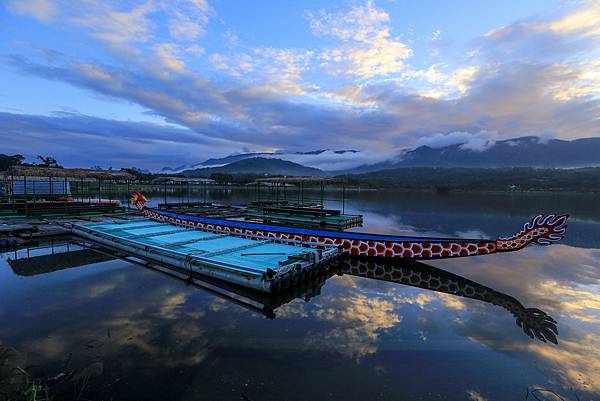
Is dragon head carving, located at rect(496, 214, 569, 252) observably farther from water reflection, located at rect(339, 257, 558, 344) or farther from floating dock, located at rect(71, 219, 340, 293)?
floating dock, located at rect(71, 219, 340, 293)

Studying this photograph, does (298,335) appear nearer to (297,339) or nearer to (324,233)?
(297,339)

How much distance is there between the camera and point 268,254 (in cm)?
1255

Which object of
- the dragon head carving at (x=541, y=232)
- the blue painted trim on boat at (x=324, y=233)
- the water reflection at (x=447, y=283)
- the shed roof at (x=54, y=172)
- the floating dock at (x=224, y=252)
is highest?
the shed roof at (x=54, y=172)

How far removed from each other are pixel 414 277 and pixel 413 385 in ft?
24.8

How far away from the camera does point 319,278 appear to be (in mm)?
12398

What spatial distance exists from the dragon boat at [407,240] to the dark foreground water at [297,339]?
1337 millimetres

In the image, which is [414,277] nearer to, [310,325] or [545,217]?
[545,217]

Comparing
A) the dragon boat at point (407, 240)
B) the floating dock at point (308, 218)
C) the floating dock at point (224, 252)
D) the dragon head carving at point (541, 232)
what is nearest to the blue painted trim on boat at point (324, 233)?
the dragon boat at point (407, 240)

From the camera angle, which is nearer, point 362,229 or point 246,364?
point 246,364

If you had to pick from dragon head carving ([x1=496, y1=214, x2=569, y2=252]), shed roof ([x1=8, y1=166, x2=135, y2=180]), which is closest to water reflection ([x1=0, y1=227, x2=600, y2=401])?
dragon head carving ([x1=496, y1=214, x2=569, y2=252])

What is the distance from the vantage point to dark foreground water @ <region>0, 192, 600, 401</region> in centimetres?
557

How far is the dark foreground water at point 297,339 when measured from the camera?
5570 mm

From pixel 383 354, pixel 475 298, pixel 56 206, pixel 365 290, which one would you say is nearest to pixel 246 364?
pixel 383 354

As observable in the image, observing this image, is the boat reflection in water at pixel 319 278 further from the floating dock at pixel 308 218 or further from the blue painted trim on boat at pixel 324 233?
the floating dock at pixel 308 218
